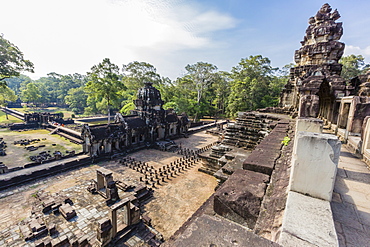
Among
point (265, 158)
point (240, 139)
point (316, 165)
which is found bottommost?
point (240, 139)

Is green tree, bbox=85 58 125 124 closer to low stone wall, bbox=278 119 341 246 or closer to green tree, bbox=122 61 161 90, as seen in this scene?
green tree, bbox=122 61 161 90

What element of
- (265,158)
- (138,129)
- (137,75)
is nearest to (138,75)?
(137,75)

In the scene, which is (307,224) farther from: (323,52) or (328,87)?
(323,52)

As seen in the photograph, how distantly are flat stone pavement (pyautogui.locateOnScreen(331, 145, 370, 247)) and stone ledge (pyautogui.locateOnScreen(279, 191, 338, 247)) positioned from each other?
421 mm

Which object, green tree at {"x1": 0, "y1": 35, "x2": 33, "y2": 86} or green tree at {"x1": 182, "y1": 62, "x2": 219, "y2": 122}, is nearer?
green tree at {"x1": 0, "y1": 35, "x2": 33, "y2": 86}

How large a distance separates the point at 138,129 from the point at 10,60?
51.8ft

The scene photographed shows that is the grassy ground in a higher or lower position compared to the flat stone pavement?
lower

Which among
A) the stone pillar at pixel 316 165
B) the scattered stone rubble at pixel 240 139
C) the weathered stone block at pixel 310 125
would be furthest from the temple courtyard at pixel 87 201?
the stone pillar at pixel 316 165

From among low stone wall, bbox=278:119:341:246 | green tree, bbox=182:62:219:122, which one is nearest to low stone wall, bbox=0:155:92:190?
low stone wall, bbox=278:119:341:246

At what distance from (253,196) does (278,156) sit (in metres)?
2.05

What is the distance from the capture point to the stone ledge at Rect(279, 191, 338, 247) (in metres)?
1.66

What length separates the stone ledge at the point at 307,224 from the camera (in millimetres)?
1658

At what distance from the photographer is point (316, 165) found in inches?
92.7

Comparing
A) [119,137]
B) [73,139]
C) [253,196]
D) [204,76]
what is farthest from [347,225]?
[204,76]
